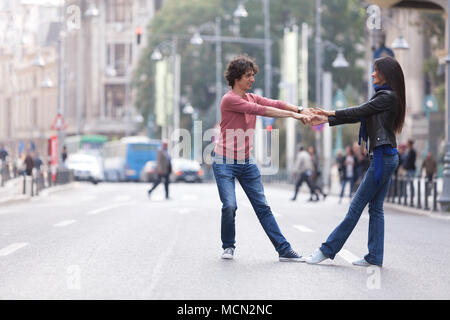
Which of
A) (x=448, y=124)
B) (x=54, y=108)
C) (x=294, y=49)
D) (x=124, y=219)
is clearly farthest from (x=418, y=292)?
(x=54, y=108)

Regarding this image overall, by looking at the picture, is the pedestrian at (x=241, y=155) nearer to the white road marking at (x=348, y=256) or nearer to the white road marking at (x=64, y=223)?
the white road marking at (x=348, y=256)

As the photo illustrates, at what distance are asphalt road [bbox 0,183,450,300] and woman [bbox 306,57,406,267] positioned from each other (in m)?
0.22

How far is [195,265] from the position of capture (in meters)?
9.90

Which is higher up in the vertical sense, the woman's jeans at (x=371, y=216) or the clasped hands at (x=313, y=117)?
the clasped hands at (x=313, y=117)

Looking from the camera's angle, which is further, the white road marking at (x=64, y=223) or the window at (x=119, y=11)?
the window at (x=119, y=11)

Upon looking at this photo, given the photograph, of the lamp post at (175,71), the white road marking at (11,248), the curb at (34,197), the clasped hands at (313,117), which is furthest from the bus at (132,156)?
the clasped hands at (313,117)

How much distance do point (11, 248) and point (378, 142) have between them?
14.2 ft

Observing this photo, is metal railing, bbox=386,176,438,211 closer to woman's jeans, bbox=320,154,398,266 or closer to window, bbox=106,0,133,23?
woman's jeans, bbox=320,154,398,266

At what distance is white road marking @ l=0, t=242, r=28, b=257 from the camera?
11164mm

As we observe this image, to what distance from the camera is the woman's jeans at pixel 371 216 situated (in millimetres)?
9914

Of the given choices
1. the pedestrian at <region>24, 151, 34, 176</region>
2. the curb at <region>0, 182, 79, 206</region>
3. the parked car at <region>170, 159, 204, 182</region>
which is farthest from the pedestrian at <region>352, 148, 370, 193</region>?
the parked car at <region>170, 159, 204, 182</region>

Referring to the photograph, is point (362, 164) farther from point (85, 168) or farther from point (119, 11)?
point (119, 11)

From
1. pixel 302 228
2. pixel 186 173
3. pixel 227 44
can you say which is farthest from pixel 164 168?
pixel 227 44

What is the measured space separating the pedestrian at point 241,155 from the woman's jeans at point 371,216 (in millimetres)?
455
